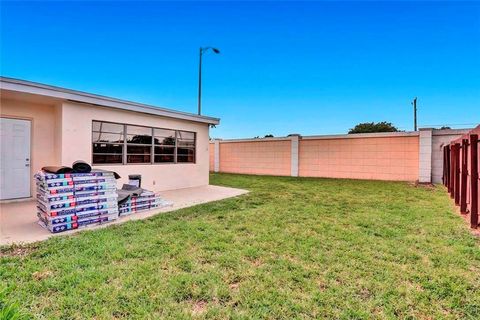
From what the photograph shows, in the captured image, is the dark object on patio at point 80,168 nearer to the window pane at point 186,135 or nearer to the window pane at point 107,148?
the window pane at point 107,148

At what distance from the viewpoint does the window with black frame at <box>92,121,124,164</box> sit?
286 inches

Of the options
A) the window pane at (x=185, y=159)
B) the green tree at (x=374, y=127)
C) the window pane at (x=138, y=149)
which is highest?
the green tree at (x=374, y=127)

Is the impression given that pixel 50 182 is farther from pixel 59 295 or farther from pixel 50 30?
pixel 50 30

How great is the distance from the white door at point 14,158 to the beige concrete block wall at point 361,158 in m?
12.3

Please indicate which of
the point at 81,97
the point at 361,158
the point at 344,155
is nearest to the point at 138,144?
the point at 81,97

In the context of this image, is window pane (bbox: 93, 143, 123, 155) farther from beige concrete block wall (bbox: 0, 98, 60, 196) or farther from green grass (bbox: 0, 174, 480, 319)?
green grass (bbox: 0, 174, 480, 319)

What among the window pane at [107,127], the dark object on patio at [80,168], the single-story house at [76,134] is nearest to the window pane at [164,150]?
the single-story house at [76,134]

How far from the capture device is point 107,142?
7.54 m

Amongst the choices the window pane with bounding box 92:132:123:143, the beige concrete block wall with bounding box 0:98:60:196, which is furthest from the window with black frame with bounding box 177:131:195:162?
the beige concrete block wall with bounding box 0:98:60:196

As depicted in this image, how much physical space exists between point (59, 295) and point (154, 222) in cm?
254

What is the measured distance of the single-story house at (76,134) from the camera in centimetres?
632

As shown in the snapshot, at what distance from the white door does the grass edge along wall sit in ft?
38.4

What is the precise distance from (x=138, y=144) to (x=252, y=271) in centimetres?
667

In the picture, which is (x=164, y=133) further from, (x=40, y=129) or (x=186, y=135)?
(x=40, y=129)
